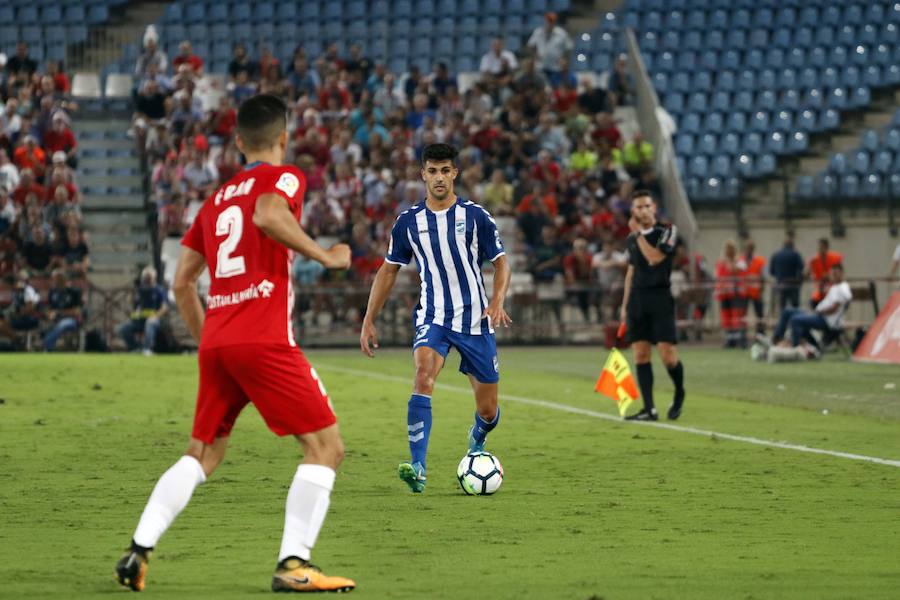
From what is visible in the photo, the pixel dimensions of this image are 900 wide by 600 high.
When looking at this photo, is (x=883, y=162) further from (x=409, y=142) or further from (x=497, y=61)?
(x=409, y=142)

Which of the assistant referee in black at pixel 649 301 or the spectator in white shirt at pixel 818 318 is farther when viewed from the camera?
the spectator in white shirt at pixel 818 318

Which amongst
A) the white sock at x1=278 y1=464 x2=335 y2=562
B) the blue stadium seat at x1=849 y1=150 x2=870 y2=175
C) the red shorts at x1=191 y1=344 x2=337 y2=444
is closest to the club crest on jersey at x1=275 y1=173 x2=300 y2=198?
the red shorts at x1=191 y1=344 x2=337 y2=444

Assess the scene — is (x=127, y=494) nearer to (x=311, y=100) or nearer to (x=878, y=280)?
(x=878, y=280)

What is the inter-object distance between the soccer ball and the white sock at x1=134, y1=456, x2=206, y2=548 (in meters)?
3.41

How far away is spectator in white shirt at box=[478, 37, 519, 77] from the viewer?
34.2m

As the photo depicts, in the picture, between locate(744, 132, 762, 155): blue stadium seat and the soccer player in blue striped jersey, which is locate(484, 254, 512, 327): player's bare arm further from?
locate(744, 132, 762, 155): blue stadium seat

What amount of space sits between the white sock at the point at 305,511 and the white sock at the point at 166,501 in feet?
1.41

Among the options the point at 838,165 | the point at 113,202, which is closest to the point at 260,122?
the point at 113,202

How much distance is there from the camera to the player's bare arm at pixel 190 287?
7.00m

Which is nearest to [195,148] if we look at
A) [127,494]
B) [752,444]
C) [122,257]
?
[122,257]

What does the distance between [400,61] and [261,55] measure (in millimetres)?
3364

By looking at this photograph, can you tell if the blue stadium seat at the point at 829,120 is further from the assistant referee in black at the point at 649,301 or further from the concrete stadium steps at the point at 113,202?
the assistant referee in black at the point at 649,301

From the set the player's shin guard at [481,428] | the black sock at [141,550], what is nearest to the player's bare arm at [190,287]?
the black sock at [141,550]

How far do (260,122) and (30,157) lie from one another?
77.6 feet
